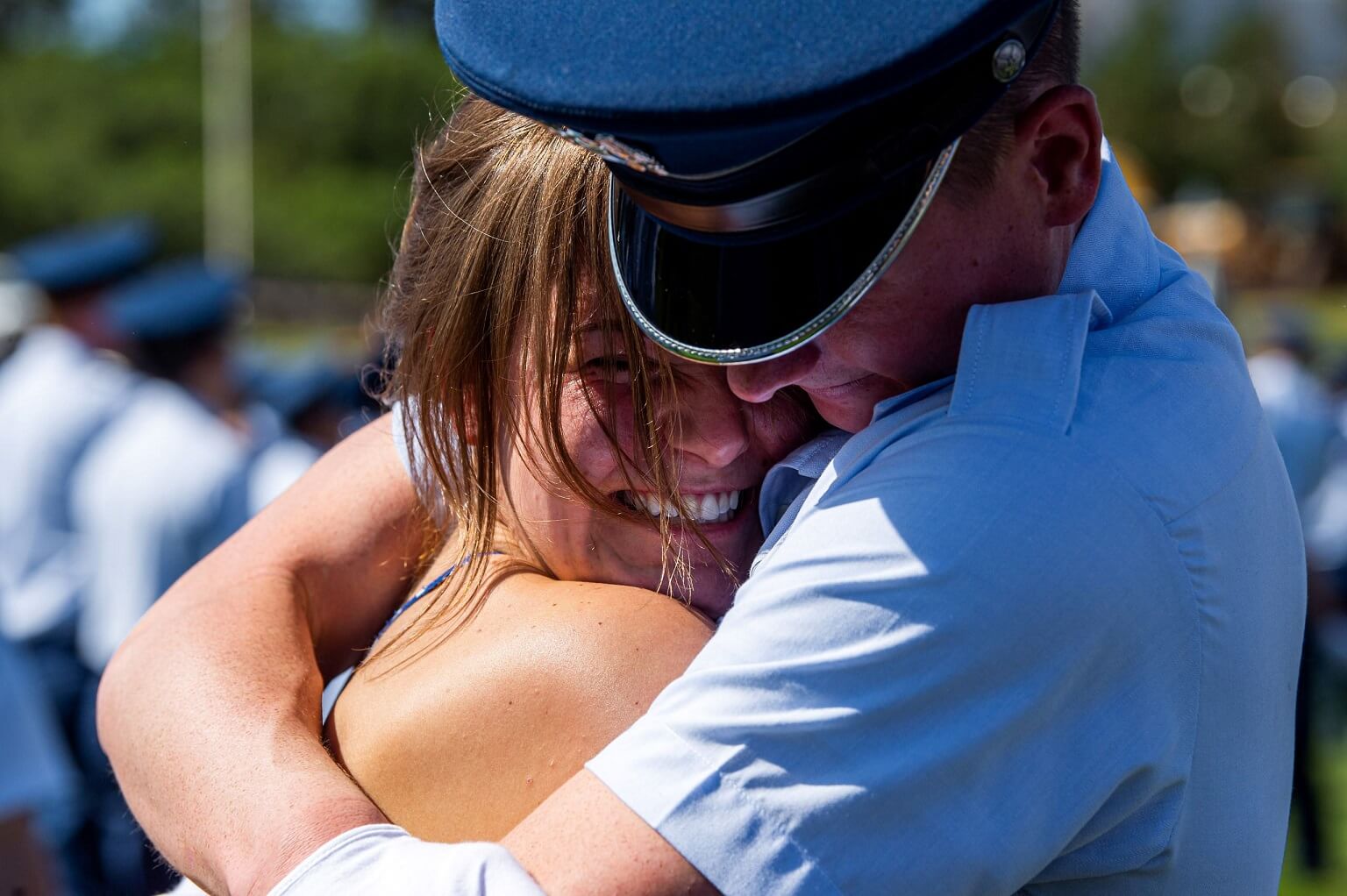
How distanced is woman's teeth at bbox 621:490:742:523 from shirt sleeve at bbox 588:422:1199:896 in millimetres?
428

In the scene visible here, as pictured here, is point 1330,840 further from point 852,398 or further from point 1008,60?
point 1008,60

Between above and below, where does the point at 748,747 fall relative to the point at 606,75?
below

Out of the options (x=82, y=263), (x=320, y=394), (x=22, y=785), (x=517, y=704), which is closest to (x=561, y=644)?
(x=517, y=704)

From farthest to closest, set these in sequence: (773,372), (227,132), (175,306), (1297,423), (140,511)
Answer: (227,132), (1297,423), (175,306), (140,511), (773,372)

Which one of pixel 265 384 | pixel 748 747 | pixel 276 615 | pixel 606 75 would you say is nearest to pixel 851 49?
pixel 606 75

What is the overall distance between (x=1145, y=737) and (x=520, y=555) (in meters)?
0.76

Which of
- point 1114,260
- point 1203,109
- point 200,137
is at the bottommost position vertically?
point 1203,109

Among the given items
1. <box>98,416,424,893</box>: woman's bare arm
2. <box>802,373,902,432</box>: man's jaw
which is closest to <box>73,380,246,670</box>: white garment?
<box>98,416,424,893</box>: woman's bare arm

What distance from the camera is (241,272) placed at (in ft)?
41.8

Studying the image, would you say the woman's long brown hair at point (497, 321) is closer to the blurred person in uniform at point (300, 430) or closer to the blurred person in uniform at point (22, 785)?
the blurred person in uniform at point (22, 785)

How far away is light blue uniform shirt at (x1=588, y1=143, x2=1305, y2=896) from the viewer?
1.02m

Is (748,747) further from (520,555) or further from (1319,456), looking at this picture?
(1319,456)

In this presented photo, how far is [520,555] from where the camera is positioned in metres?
1.62

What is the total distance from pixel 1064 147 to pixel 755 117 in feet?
1.08
